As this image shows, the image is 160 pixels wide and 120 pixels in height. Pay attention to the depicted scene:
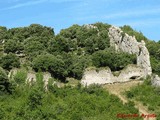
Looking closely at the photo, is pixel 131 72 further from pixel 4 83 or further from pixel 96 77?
pixel 4 83

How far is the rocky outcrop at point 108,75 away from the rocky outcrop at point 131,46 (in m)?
0.69

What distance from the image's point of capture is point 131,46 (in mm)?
49781

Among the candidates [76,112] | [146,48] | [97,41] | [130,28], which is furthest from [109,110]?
[130,28]

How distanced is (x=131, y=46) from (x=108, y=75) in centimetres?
523

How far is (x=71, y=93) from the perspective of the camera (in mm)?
42344

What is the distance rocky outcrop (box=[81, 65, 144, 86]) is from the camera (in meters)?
45.6

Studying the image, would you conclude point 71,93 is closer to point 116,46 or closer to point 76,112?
point 76,112

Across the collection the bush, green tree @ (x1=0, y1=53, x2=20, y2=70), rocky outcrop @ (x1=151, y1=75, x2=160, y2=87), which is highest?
green tree @ (x1=0, y1=53, x2=20, y2=70)

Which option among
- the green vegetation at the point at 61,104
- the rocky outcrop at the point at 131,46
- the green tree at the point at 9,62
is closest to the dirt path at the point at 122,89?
the green vegetation at the point at 61,104

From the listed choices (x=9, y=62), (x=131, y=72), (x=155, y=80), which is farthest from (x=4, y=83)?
(x=155, y=80)

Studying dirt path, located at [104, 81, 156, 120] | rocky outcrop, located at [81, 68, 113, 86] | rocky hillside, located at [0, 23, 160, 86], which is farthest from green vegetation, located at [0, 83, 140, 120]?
rocky hillside, located at [0, 23, 160, 86]

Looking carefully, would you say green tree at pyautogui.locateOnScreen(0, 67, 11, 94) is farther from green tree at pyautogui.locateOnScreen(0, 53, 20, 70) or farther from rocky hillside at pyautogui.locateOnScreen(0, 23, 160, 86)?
→ rocky hillside at pyautogui.locateOnScreen(0, 23, 160, 86)

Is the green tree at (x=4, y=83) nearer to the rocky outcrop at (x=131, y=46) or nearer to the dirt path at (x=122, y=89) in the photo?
the dirt path at (x=122, y=89)

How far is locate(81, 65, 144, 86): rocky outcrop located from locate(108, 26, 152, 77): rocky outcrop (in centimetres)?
A: 69
